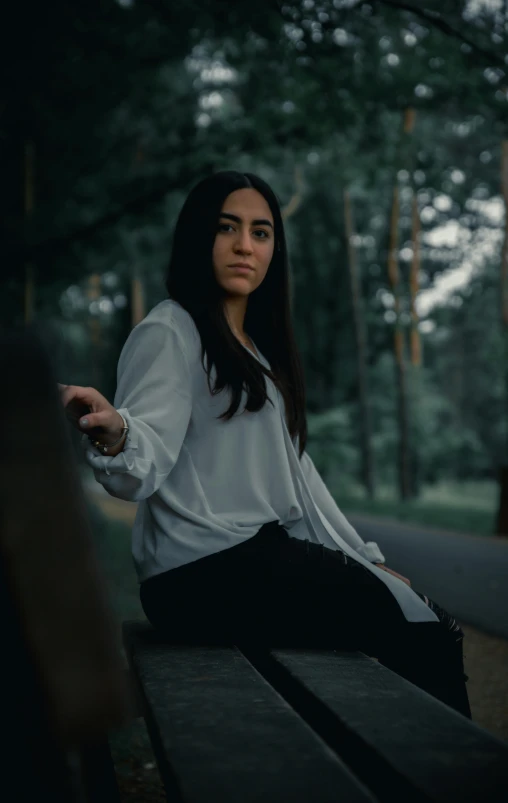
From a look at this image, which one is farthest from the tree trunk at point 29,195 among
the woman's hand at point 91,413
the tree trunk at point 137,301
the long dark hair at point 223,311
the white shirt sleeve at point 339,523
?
the tree trunk at point 137,301

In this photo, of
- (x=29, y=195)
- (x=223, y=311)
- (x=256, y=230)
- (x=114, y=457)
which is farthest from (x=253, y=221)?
(x=29, y=195)

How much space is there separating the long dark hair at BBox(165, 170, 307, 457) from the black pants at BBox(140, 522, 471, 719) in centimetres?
45

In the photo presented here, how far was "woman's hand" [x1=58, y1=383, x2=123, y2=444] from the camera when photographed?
209 centimetres

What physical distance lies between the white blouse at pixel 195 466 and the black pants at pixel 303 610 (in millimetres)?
47

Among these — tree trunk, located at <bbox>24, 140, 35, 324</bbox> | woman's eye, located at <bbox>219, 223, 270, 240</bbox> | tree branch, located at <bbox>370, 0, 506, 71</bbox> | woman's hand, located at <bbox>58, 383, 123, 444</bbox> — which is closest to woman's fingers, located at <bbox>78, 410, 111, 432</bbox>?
woman's hand, located at <bbox>58, 383, 123, 444</bbox>

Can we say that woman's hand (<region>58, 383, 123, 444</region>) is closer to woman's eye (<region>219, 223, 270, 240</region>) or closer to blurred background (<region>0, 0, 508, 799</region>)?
blurred background (<region>0, 0, 508, 799</region>)

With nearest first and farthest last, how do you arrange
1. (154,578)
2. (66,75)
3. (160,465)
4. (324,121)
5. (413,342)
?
(160,465) → (154,578) → (66,75) → (324,121) → (413,342)

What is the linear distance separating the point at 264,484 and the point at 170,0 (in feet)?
17.5

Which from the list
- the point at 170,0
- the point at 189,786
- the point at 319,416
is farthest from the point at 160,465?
the point at 319,416

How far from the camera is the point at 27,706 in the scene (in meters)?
1.23

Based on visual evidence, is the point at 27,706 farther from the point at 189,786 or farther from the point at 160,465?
the point at 160,465

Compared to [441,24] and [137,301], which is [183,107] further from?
[137,301]

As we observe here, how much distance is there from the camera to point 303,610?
2543 millimetres

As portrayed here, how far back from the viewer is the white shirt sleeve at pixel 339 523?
115 inches
